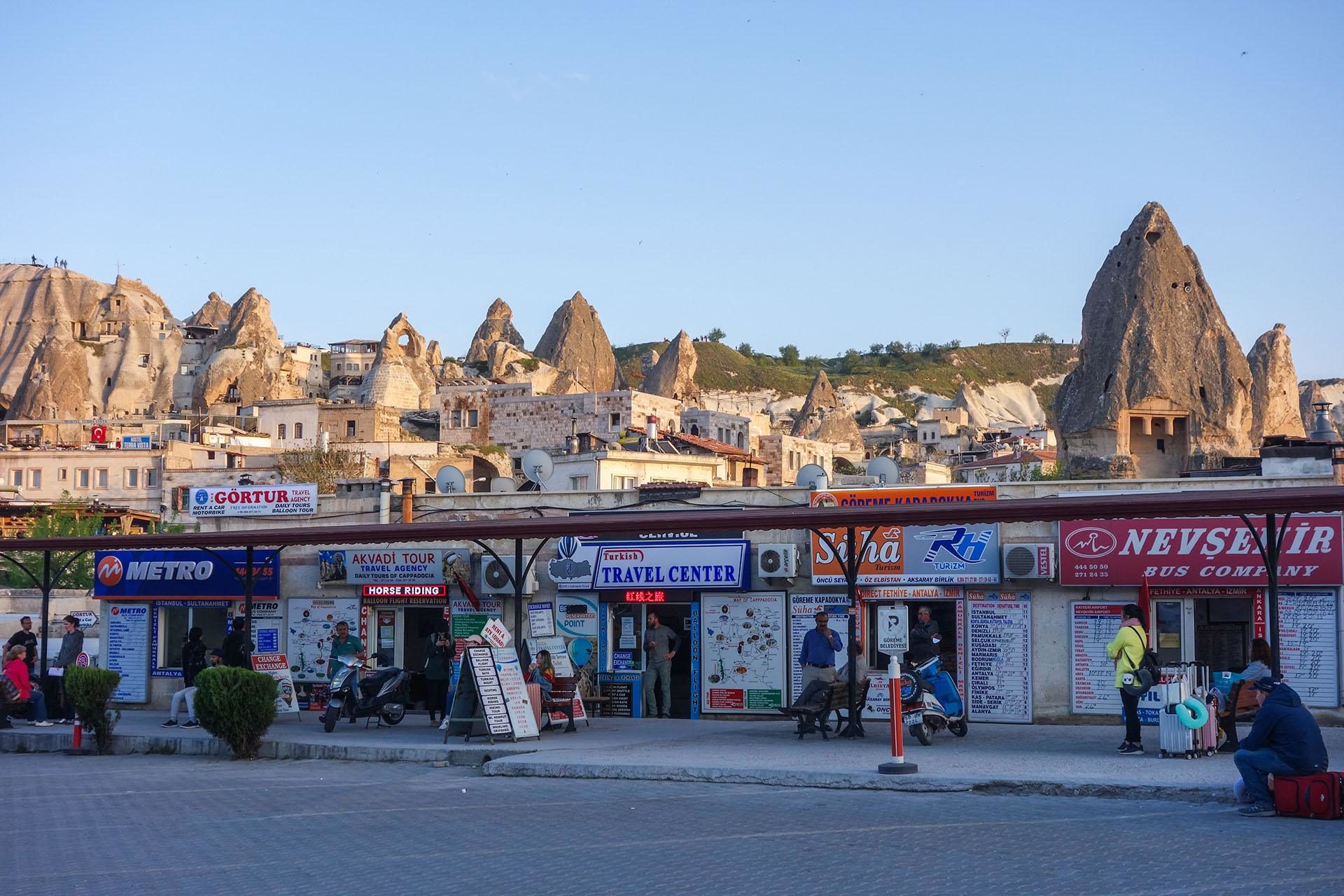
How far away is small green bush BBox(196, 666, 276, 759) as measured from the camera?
54.9 feet

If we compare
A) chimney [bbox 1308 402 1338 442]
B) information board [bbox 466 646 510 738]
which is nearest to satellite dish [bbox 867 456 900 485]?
chimney [bbox 1308 402 1338 442]

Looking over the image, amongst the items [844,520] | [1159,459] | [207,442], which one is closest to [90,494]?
[207,442]

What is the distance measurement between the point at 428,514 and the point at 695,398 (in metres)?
116

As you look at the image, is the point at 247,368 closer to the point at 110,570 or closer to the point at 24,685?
the point at 110,570

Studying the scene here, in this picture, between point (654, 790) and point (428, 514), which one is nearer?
point (654, 790)

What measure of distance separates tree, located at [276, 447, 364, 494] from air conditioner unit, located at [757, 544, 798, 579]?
2177 inches

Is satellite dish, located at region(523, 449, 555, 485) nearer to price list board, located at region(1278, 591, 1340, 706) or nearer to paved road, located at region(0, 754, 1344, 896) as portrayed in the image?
paved road, located at region(0, 754, 1344, 896)

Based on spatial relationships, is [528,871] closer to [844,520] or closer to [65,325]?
[844,520]

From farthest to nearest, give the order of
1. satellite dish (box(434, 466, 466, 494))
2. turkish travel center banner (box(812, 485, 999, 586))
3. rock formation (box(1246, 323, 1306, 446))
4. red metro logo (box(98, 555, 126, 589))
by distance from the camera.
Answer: rock formation (box(1246, 323, 1306, 446)) < satellite dish (box(434, 466, 466, 494)) < red metro logo (box(98, 555, 126, 589)) < turkish travel center banner (box(812, 485, 999, 586))

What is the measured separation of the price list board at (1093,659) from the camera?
18.9 meters

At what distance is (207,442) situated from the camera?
298 feet

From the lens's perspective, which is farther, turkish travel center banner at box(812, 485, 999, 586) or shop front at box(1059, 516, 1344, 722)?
turkish travel center banner at box(812, 485, 999, 586)

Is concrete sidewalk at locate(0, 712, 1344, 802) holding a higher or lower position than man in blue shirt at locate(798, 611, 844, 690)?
lower

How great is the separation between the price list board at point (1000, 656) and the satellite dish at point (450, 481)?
12.4m
